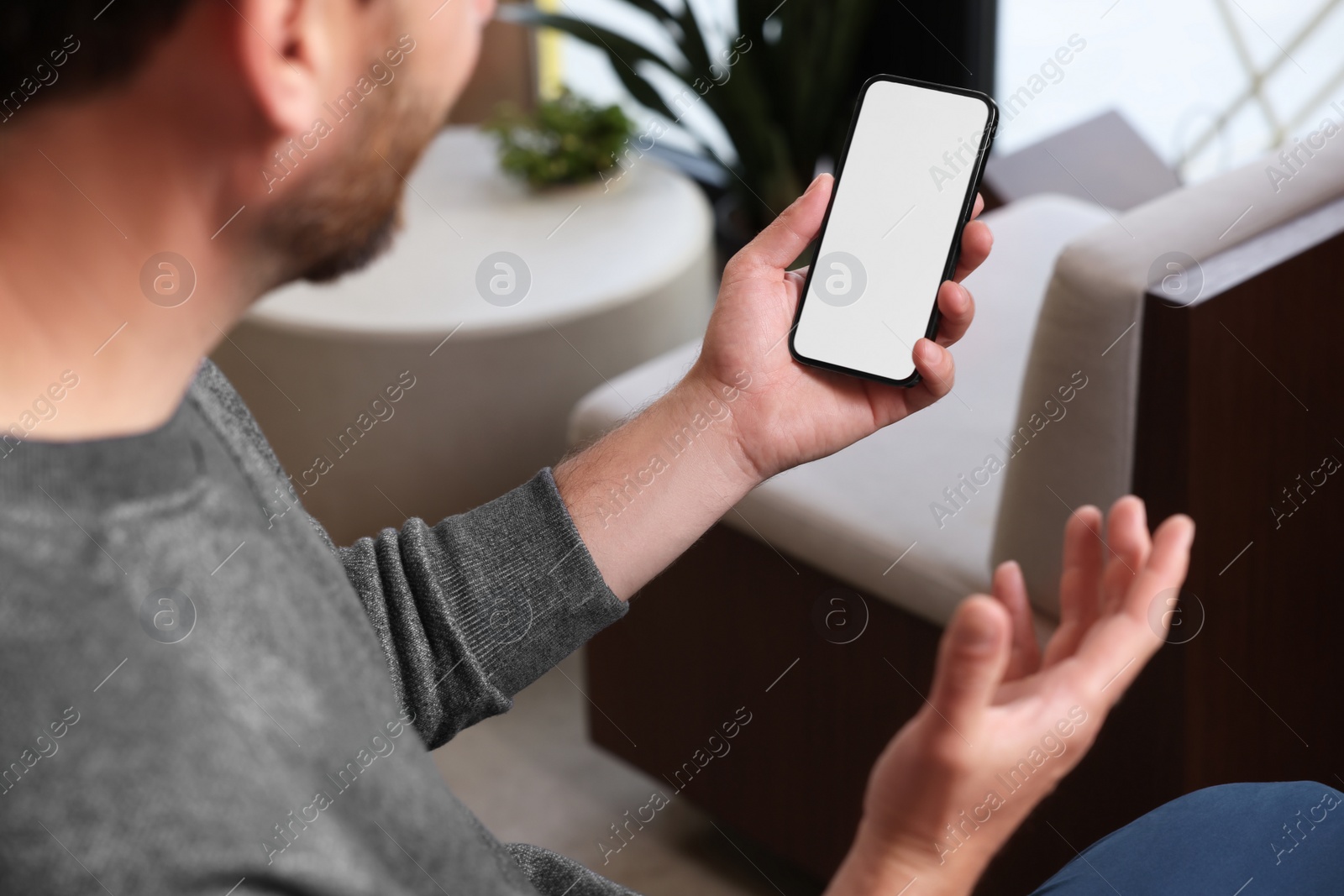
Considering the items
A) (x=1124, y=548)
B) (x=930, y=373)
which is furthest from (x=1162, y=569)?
(x=930, y=373)

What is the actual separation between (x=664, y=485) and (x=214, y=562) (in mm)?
332

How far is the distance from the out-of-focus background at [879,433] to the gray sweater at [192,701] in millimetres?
208

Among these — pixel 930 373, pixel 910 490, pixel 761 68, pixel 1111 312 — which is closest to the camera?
pixel 930 373

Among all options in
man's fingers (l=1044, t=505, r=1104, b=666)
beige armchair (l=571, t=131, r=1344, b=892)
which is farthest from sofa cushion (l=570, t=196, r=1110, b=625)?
man's fingers (l=1044, t=505, r=1104, b=666)

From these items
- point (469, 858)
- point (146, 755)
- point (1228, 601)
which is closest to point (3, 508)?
point (146, 755)

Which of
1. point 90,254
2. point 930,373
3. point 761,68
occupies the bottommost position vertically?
point 761,68

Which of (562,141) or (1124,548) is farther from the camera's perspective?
(562,141)

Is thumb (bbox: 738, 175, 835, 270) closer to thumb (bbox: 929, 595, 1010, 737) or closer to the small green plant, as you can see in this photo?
thumb (bbox: 929, 595, 1010, 737)

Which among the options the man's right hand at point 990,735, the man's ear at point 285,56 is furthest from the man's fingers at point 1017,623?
the man's ear at point 285,56

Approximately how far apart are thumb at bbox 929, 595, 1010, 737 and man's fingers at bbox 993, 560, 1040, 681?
6 centimetres

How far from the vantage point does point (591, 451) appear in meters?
0.79

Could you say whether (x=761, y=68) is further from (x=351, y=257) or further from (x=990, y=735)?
(x=990, y=735)

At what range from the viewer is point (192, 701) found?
1.46ft

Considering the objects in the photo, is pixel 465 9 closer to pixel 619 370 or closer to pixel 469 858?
pixel 469 858
